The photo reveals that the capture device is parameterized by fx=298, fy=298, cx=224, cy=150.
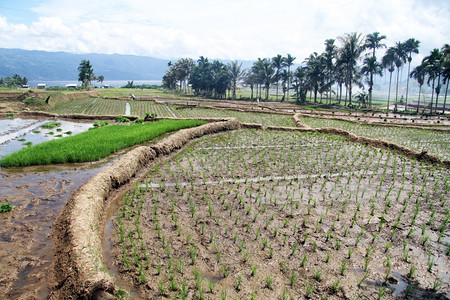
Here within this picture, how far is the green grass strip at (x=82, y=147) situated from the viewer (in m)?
8.84

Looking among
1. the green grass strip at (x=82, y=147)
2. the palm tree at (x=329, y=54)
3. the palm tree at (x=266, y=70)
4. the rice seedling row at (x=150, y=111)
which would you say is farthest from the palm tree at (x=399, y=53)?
the green grass strip at (x=82, y=147)

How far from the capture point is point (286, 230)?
5258 mm

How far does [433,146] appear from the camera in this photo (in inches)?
500

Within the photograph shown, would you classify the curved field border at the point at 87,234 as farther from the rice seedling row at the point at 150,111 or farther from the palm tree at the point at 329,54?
the palm tree at the point at 329,54

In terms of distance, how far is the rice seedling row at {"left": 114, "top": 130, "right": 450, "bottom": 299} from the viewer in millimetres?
3885

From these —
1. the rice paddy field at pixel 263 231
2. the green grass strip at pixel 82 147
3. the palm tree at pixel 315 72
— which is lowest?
the rice paddy field at pixel 263 231

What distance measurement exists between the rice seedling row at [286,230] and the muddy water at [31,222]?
3.52 feet

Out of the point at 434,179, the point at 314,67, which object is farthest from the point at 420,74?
the point at 434,179

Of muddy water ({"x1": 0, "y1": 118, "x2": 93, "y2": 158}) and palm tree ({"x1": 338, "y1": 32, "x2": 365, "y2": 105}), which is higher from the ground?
palm tree ({"x1": 338, "y1": 32, "x2": 365, "y2": 105})

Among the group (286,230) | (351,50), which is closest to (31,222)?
(286,230)

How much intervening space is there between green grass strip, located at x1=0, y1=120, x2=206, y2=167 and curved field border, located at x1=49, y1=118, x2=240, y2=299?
221 centimetres

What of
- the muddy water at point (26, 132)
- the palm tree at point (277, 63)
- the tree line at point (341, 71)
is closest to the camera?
the muddy water at point (26, 132)

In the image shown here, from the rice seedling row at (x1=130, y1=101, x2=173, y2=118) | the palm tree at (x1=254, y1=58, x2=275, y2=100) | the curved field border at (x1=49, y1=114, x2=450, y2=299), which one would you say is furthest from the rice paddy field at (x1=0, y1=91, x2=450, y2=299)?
the palm tree at (x1=254, y1=58, x2=275, y2=100)

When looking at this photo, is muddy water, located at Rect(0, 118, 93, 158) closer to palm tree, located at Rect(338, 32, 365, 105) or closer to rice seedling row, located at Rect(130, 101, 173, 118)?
rice seedling row, located at Rect(130, 101, 173, 118)
